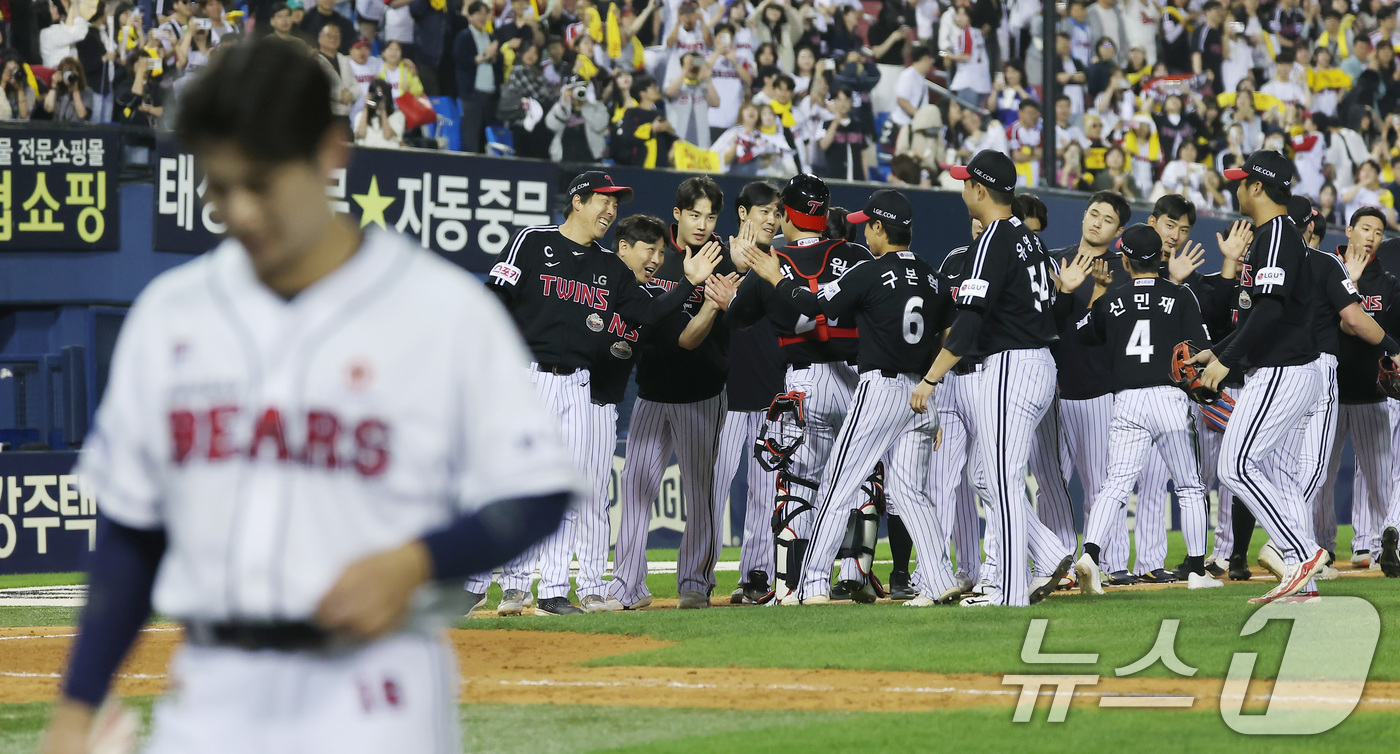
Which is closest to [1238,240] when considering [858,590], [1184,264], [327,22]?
[1184,264]

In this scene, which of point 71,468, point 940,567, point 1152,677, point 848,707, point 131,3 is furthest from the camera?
point 131,3

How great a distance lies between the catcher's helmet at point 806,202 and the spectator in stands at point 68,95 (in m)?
7.58

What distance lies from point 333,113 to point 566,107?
44.7 feet

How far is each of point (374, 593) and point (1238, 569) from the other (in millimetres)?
10047

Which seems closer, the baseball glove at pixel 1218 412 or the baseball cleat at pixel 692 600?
the baseball cleat at pixel 692 600

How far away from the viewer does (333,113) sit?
2.06 metres

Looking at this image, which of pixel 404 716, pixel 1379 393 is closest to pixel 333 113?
pixel 404 716

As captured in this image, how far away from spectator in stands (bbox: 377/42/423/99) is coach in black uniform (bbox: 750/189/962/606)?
7.30m

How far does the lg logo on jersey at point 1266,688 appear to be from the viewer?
17.7 feet

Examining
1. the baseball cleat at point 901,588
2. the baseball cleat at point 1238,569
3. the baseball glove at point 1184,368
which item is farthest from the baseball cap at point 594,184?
the baseball cleat at point 1238,569

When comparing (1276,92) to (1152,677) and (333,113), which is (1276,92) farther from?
(333,113)

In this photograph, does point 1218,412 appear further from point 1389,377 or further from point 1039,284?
point 1039,284

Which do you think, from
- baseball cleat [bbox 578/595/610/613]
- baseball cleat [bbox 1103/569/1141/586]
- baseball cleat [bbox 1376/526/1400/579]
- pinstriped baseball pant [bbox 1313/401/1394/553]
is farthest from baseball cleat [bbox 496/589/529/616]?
pinstriped baseball pant [bbox 1313/401/1394/553]

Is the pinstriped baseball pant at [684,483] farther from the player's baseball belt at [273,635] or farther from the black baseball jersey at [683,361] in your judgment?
the player's baseball belt at [273,635]
